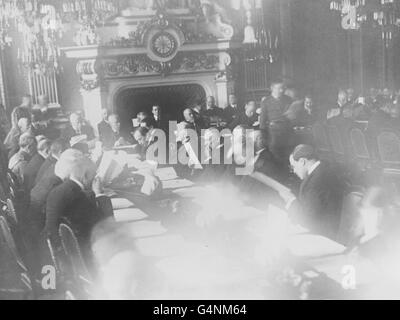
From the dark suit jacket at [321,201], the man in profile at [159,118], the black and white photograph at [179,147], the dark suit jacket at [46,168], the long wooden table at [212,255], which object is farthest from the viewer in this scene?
the man in profile at [159,118]

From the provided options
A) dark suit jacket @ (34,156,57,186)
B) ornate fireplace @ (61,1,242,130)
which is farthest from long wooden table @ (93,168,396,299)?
ornate fireplace @ (61,1,242,130)

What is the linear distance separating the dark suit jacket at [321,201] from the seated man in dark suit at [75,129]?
1.57 m

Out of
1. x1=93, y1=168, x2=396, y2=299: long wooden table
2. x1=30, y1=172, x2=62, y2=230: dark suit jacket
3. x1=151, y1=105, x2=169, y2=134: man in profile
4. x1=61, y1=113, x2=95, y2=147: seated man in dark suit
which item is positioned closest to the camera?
x1=93, y1=168, x2=396, y2=299: long wooden table

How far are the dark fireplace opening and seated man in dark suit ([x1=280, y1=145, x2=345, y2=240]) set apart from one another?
3.14 ft

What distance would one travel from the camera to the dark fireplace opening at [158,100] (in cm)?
446

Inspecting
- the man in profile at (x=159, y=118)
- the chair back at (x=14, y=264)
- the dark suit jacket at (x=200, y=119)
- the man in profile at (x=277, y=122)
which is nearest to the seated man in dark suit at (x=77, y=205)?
the chair back at (x=14, y=264)

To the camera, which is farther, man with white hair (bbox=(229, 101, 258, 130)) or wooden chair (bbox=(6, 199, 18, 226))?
man with white hair (bbox=(229, 101, 258, 130))

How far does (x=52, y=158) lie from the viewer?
414 cm

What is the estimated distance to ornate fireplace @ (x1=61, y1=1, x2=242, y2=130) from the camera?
14.4ft

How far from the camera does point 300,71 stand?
4.57 metres

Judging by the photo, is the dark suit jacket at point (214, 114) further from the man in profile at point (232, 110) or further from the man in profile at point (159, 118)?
the man in profile at point (159, 118)

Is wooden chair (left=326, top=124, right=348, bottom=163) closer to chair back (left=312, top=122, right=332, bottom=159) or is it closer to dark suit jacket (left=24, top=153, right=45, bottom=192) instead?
chair back (left=312, top=122, right=332, bottom=159)

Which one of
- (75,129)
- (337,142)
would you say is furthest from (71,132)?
(337,142)
